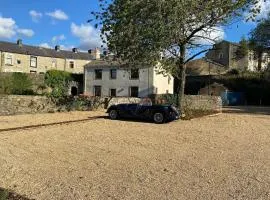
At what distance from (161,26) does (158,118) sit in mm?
4834

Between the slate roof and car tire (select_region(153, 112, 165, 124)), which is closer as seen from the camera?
car tire (select_region(153, 112, 165, 124))

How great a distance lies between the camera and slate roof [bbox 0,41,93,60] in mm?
66300

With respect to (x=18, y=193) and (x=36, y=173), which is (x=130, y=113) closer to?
(x=36, y=173)

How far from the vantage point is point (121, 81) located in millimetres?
52500

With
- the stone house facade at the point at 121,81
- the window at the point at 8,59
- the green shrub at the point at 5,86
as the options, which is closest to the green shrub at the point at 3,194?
the green shrub at the point at 5,86

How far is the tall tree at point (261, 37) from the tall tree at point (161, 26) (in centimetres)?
2430

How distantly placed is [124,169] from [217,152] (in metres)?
3.58

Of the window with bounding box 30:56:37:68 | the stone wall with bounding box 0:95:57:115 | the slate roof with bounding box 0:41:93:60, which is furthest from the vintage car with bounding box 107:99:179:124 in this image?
the window with bounding box 30:56:37:68

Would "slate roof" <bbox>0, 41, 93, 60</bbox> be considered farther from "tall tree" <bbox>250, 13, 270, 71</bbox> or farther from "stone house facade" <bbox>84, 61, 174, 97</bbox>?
"tall tree" <bbox>250, 13, 270, 71</bbox>

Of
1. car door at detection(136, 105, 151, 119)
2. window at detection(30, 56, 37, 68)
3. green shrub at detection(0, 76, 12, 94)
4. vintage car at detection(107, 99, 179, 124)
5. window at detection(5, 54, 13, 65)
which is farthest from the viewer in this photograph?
window at detection(30, 56, 37, 68)

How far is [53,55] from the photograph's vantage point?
73.0m

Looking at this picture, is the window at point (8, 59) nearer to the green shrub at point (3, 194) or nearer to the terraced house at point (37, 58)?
A: the terraced house at point (37, 58)

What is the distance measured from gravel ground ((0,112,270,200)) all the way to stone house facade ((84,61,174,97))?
3332 cm

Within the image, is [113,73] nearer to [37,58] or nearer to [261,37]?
[261,37]
